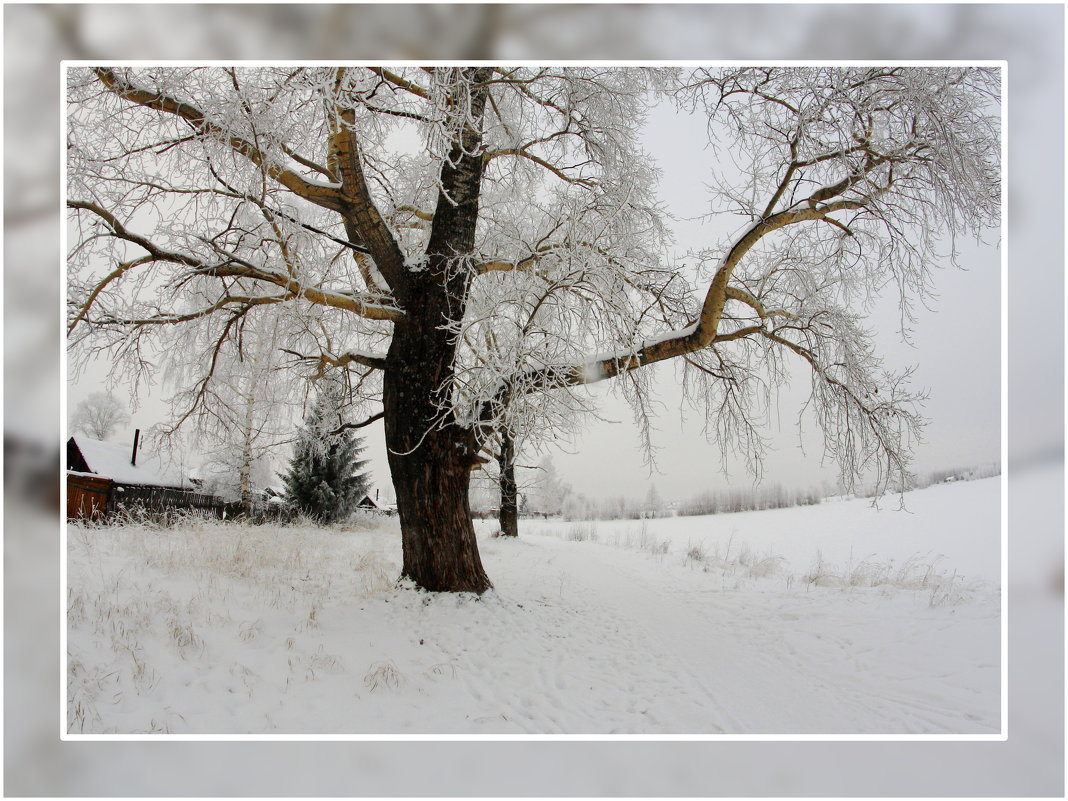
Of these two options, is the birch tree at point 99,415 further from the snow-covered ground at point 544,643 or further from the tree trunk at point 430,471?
the tree trunk at point 430,471

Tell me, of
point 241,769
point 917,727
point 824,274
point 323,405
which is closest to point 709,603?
point 917,727

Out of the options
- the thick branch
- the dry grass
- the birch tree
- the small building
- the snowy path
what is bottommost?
the snowy path

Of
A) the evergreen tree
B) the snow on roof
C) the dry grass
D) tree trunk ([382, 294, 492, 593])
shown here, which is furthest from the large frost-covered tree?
the evergreen tree

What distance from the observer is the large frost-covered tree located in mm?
2898

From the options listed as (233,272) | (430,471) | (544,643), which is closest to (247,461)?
(233,272)

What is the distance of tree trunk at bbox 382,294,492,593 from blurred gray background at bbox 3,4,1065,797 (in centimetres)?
181

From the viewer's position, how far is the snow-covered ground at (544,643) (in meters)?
2.41

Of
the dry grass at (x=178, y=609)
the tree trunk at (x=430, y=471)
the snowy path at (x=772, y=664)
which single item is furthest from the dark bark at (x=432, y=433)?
the snowy path at (x=772, y=664)

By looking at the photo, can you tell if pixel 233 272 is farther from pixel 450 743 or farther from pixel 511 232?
pixel 450 743

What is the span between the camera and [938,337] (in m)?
3.31

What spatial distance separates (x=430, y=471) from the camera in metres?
3.92

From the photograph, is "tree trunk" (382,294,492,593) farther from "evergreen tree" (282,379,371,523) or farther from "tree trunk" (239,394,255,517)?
"evergreen tree" (282,379,371,523)

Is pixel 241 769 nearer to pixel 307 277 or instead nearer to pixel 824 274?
pixel 307 277
